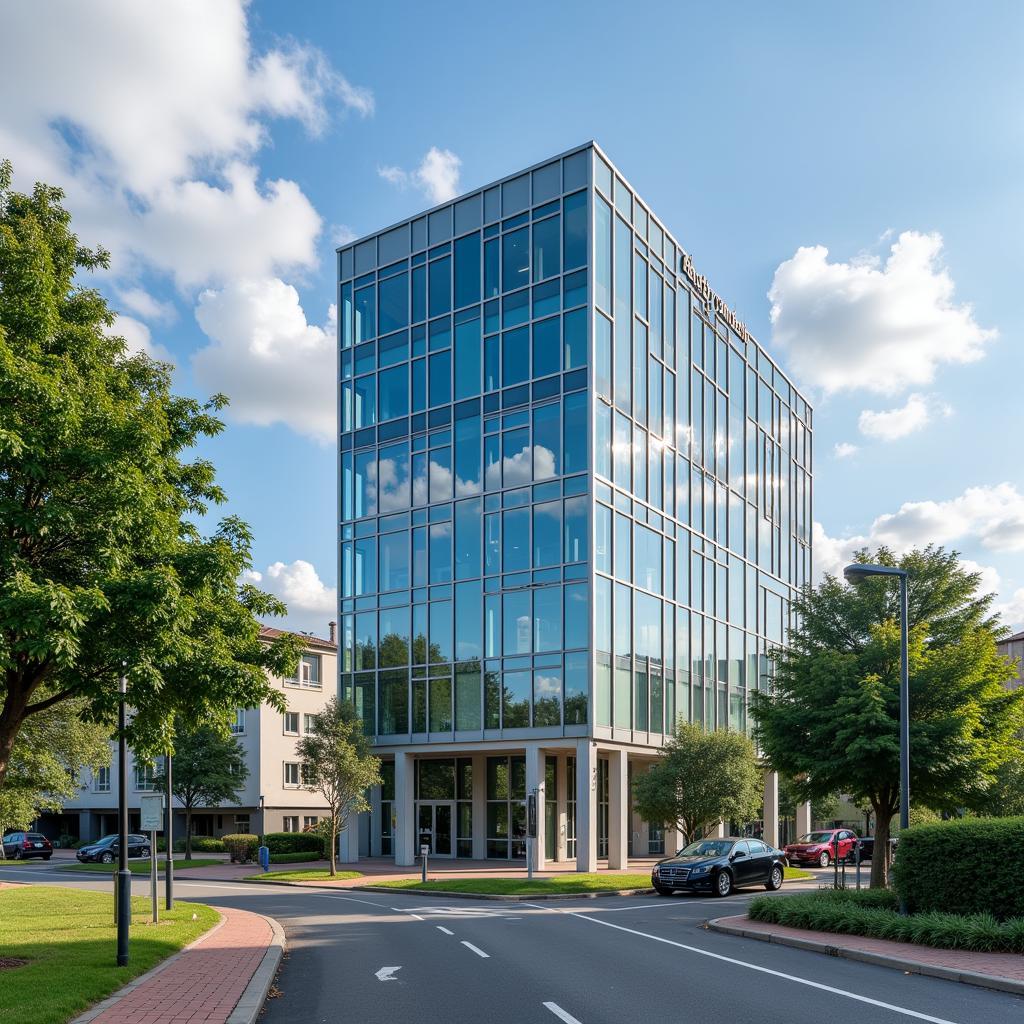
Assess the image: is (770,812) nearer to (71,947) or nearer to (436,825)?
(436,825)

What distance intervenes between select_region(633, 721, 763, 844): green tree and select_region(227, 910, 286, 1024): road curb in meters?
20.4

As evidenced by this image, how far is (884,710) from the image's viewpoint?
2409cm

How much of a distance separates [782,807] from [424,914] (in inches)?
1426

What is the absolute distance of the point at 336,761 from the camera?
122 feet

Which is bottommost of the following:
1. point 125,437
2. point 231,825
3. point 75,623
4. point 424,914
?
point 231,825

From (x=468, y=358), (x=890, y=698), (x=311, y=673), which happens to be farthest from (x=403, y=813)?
(x=890, y=698)

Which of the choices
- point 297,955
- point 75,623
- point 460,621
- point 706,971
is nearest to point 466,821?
point 460,621

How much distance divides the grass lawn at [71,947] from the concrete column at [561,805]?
61.6ft

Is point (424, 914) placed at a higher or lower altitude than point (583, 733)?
lower

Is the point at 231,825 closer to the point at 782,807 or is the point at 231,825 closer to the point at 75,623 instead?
the point at 782,807

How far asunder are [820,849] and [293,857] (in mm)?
22219

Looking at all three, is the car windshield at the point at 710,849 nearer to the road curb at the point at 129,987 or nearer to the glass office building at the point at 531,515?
the glass office building at the point at 531,515

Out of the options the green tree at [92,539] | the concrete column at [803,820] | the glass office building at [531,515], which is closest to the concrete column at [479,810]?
the glass office building at [531,515]

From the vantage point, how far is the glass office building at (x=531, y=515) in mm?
38562
